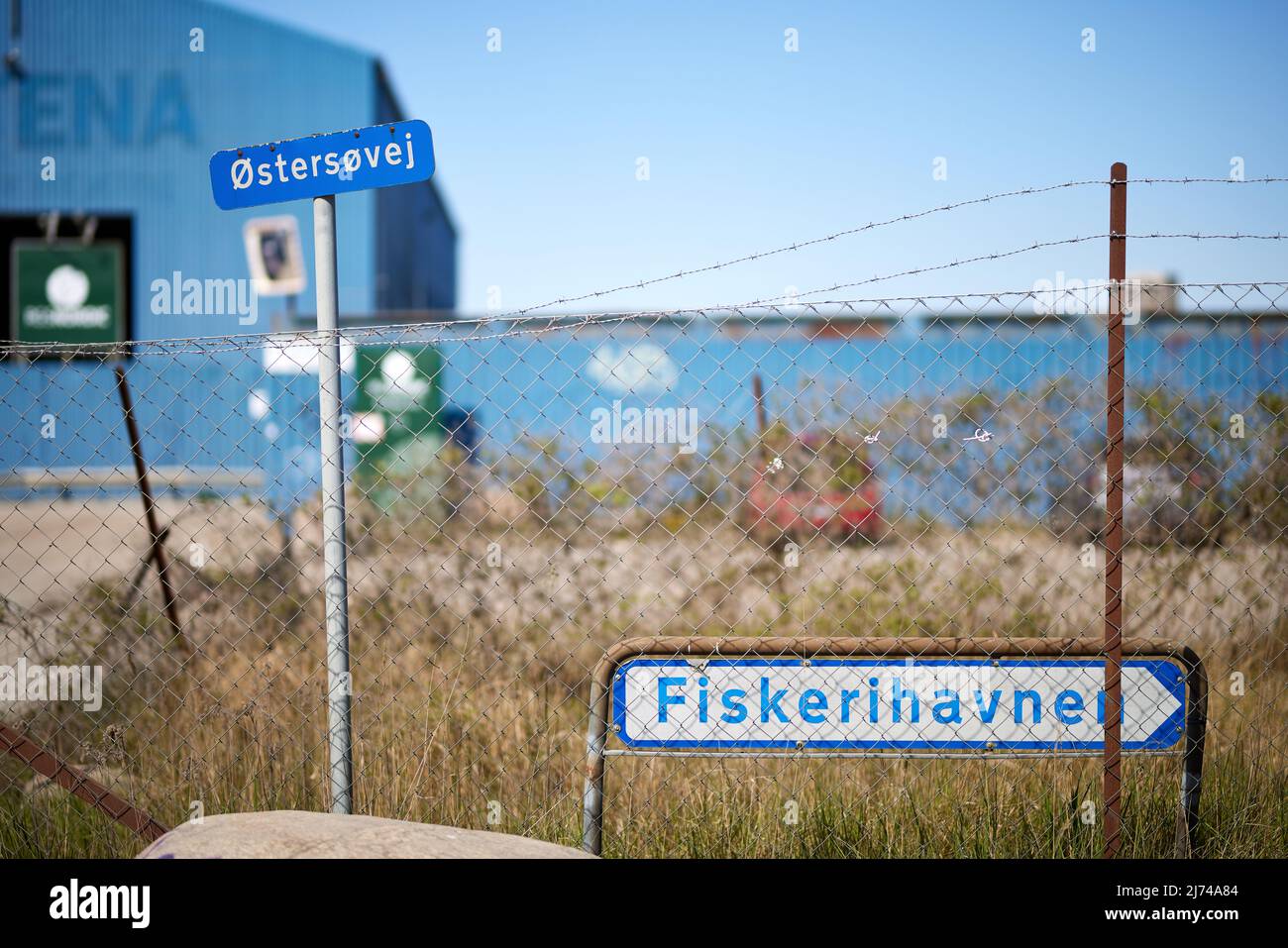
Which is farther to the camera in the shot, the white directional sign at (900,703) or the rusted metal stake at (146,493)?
the rusted metal stake at (146,493)

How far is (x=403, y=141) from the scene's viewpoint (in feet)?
10.2

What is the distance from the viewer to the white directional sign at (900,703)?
10.1ft

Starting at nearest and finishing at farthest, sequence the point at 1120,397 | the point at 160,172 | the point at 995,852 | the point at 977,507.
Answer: the point at 1120,397 → the point at 995,852 → the point at 977,507 → the point at 160,172

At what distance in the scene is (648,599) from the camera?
6.07 meters

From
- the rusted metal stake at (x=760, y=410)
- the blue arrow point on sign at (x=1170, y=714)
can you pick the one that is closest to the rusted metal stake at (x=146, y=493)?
the rusted metal stake at (x=760, y=410)

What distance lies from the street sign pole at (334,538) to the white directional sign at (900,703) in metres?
0.92

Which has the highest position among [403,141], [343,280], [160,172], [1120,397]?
[160,172]

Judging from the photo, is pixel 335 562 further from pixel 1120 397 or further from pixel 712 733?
pixel 1120 397

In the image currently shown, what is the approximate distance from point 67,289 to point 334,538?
22939 millimetres

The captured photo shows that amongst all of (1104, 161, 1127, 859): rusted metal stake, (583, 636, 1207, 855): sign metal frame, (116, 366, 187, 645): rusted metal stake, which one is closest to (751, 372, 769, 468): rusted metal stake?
(583, 636, 1207, 855): sign metal frame

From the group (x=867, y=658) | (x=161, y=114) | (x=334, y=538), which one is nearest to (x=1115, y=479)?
(x=867, y=658)

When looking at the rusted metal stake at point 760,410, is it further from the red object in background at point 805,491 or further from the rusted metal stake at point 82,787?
the rusted metal stake at point 82,787

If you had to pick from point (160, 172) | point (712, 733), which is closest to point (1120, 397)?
point (712, 733)

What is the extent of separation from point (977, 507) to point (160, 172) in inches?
804
